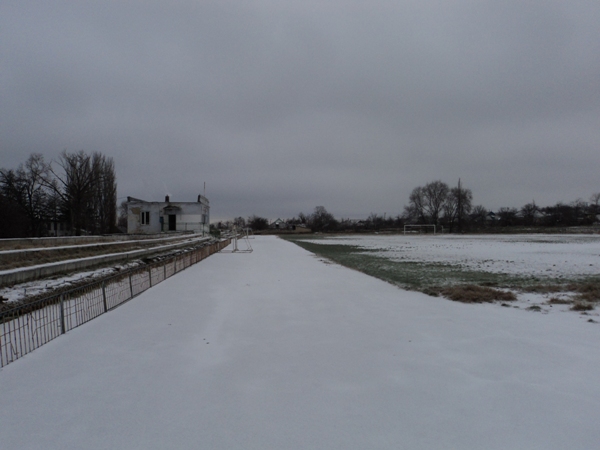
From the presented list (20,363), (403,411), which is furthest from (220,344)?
(403,411)

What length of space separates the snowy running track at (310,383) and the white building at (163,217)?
4608 centimetres

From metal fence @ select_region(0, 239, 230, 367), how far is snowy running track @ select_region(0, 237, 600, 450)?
300 mm

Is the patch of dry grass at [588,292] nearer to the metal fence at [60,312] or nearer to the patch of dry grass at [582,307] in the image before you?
the patch of dry grass at [582,307]

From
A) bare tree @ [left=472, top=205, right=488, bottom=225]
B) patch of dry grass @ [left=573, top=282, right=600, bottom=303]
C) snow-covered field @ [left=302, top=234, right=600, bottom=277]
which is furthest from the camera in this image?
bare tree @ [left=472, top=205, right=488, bottom=225]

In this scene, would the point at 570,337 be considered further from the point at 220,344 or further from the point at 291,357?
the point at 220,344

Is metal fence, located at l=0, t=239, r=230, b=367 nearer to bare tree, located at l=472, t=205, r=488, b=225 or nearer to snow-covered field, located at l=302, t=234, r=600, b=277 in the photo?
snow-covered field, located at l=302, t=234, r=600, b=277

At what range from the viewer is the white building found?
165ft

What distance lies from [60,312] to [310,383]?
444 centimetres

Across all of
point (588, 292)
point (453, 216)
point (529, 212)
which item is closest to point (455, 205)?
point (453, 216)

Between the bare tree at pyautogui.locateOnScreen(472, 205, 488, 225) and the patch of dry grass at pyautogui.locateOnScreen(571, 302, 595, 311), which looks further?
the bare tree at pyautogui.locateOnScreen(472, 205, 488, 225)

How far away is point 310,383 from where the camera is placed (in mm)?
4027

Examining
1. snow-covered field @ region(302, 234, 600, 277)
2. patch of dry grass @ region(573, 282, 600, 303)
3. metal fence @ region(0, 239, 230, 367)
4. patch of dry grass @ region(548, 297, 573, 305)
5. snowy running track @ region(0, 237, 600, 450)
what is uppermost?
metal fence @ region(0, 239, 230, 367)

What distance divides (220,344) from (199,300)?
11.9 ft

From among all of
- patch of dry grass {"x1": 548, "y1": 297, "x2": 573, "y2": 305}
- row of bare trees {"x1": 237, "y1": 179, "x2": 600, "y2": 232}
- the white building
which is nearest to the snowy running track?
patch of dry grass {"x1": 548, "y1": 297, "x2": 573, "y2": 305}
